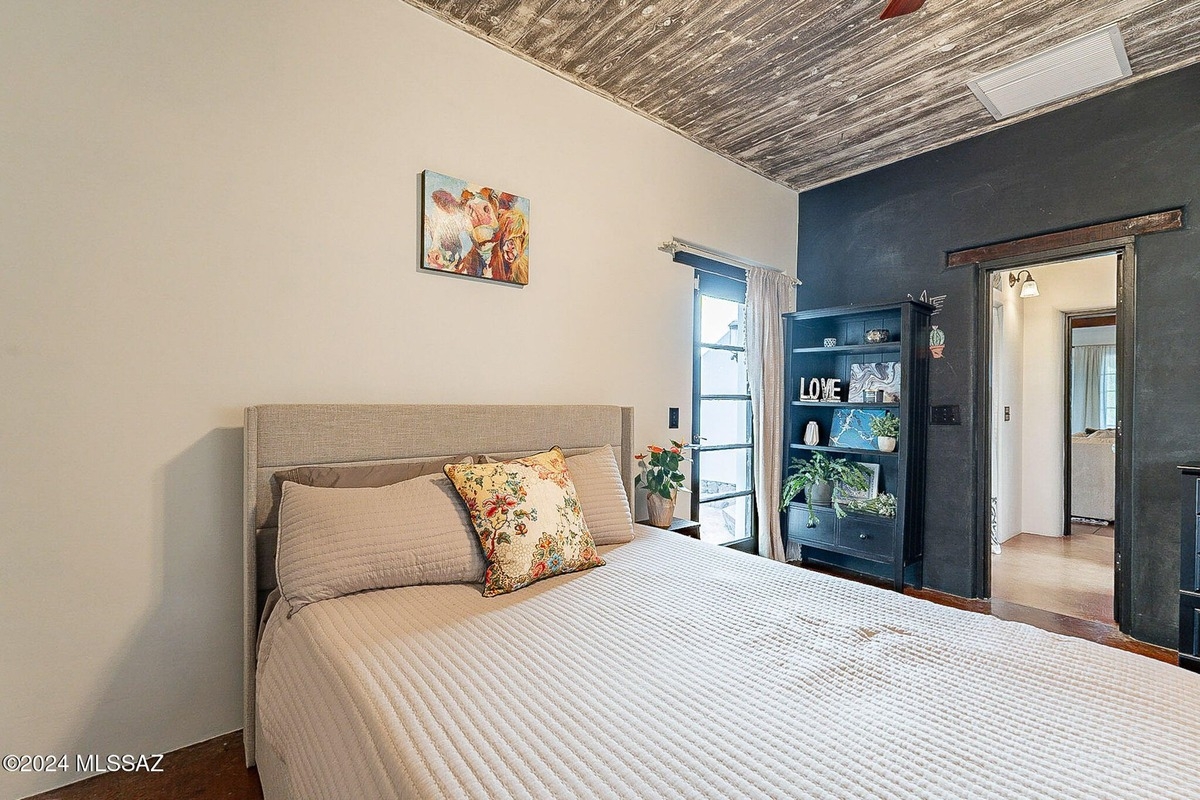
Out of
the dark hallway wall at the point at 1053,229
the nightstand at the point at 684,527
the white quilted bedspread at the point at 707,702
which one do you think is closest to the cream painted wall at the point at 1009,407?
the dark hallway wall at the point at 1053,229

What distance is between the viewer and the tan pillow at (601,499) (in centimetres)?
217

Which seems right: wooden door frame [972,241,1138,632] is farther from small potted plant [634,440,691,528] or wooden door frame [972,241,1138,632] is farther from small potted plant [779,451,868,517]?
small potted plant [634,440,691,528]

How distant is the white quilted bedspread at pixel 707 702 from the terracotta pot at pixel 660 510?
122 cm

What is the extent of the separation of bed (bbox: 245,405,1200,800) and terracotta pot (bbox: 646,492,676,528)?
1.03 m

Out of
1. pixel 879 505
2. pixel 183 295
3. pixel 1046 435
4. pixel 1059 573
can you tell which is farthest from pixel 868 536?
pixel 183 295

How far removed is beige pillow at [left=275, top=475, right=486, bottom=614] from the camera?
1.53 meters

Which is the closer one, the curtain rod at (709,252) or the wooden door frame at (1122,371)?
the wooden door frame at (1122,371)

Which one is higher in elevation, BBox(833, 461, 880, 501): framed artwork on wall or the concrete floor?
BBox(833, 461, 880, 501): framed artwork on wall

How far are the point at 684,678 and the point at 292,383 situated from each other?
5.47 feet

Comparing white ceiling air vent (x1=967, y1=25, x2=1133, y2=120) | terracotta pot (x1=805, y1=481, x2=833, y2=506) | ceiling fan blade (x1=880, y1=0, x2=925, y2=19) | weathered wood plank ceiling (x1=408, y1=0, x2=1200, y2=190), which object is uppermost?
weathered wood plank ceiling (x1=408, y1=0, x2=1200, y2=190)

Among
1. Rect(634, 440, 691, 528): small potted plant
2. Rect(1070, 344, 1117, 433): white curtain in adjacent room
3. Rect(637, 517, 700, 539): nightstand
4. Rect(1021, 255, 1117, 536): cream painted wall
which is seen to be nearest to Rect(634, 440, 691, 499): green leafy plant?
Rect(634, 440, 691, 528): small potted plant

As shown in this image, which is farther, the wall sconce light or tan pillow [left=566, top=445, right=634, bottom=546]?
the wall sconce light

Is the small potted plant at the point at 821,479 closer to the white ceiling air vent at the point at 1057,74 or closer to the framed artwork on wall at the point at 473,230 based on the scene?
the white ceiling air vent at the point at 1057,74

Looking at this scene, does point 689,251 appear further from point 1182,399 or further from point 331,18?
point 1182,399
